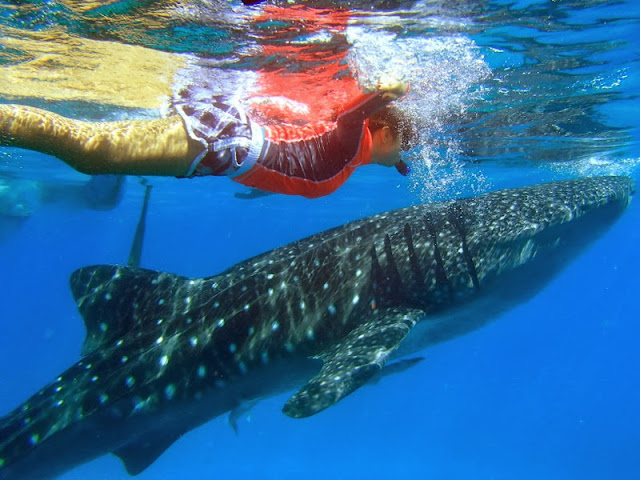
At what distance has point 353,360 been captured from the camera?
3.70 m

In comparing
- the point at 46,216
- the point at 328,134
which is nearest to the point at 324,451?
the point at 46,216

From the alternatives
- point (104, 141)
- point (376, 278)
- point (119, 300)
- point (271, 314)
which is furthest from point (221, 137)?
point (119, 300)

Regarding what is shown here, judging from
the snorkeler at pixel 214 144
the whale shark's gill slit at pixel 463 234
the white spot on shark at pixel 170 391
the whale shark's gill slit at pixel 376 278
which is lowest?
the white spot on shark at pixel 170 391

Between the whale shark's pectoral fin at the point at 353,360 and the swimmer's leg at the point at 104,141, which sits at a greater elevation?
the swimmer's leg at the point at 104,141

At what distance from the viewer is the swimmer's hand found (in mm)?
4418

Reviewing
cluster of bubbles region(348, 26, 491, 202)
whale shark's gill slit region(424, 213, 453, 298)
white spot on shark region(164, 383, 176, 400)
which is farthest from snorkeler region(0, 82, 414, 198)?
white spot on shark region(164, 383, 176, 400)

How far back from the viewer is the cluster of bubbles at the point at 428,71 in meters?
7.78

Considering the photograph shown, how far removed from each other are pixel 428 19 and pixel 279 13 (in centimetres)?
245

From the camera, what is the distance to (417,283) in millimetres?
4723

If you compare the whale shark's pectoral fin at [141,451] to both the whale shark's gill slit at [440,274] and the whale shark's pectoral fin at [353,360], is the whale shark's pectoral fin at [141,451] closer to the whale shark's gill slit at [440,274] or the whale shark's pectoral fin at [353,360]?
the whale shark's pectoral fin at [353,360]

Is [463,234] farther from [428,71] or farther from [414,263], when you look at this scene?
[428,71]

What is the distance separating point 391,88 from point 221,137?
1894 mm

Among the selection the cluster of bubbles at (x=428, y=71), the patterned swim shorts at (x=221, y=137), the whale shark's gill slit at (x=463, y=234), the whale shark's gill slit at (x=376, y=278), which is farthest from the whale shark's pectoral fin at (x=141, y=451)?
the cluster of bubbles at (x=428, y=71)

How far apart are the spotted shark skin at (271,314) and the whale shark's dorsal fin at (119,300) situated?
0.05 feet
